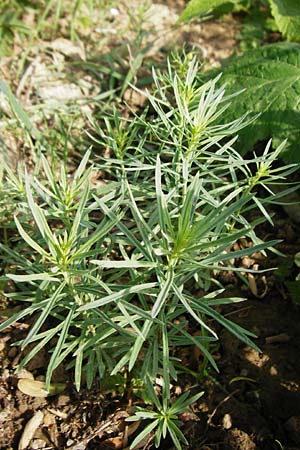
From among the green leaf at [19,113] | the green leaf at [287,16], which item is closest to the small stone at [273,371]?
the green leaf at [19,113]

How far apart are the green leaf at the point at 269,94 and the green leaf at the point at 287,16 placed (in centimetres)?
6

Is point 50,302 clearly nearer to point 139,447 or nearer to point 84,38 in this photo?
point 139,447

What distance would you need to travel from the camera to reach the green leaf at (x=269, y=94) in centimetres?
238

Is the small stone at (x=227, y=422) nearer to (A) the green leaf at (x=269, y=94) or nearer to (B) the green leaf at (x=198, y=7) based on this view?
(A) the green leaf at (x=269, y=94)

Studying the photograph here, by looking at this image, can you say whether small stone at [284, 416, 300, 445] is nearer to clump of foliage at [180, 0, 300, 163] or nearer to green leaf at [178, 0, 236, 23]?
clump of foliage at [180, 0, 300, 163]

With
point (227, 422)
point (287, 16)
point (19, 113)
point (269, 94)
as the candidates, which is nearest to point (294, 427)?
point (227, 422)

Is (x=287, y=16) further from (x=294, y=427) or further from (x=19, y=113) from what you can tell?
(x=294, y=427)

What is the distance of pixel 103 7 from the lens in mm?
3359

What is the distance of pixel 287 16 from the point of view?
105 inches

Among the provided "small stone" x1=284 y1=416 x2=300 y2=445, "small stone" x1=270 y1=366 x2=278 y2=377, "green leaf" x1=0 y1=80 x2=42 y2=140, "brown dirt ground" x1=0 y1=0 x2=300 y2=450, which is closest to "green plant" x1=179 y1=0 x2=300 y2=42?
"green leaf" x1=0 y1=80 x2=42 y2=140

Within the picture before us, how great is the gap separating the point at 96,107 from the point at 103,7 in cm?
78

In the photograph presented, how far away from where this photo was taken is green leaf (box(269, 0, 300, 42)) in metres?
2.65

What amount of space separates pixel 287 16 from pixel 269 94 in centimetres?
47

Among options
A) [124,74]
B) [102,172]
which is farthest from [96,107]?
[102,172]
